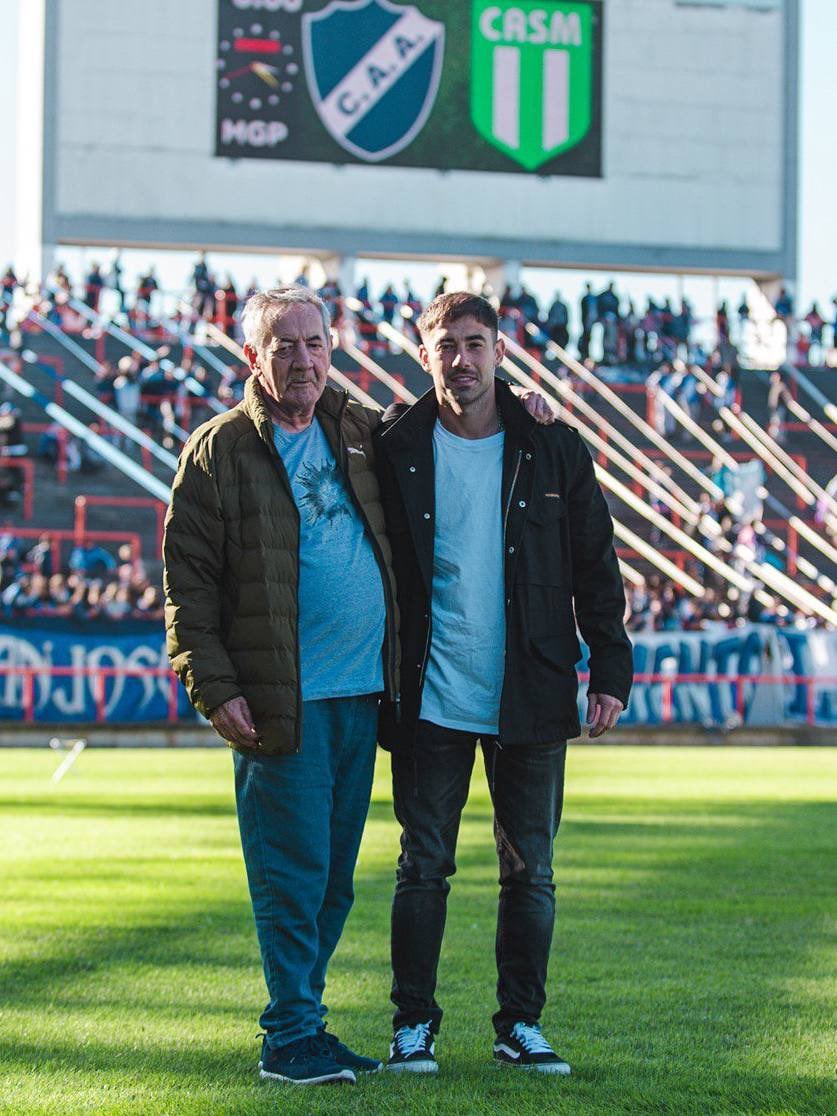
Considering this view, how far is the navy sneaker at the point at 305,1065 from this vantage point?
5992mm

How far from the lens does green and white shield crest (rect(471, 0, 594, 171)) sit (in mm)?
49344

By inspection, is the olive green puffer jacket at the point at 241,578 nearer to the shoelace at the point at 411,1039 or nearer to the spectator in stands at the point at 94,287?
the shoelace at the point at 411,1039

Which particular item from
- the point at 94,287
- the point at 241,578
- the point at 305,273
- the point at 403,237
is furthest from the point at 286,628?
the point at 305,273

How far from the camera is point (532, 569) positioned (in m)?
6.36

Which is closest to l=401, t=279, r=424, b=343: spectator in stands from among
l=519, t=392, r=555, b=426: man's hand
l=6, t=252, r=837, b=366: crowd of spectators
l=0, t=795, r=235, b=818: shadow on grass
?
l=6, t=252, r=837, b=366: crowd of spectators

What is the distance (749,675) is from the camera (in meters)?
29.4

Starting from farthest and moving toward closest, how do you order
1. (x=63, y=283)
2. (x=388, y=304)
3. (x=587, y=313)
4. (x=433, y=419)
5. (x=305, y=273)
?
1. (x=305, y=273)
2. (x=587, y=313)
3. (x=388, y=304)
4. (x=63, y=283)
5. (x=433, y=419)

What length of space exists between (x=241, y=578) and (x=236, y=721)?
39 cm

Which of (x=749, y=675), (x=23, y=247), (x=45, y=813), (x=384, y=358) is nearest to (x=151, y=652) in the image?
(x=749, y=675)

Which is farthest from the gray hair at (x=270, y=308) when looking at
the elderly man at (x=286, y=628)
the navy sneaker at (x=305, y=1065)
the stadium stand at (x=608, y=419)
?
the stadium stand at (x=608, y=419)

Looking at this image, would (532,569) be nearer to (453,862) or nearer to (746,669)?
(453,862)

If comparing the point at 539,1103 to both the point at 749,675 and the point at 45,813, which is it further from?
the point at 749,675

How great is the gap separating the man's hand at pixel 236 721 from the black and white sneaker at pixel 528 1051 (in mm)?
1113

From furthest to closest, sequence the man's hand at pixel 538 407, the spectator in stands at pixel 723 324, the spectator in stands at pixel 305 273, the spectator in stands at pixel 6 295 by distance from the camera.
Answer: the spectator in stands at pixel 305 273 → the spectator in stands at pixel 723 324 → the spectator in stands at pixel 6 295 → the man's hand at pixel 538 407
